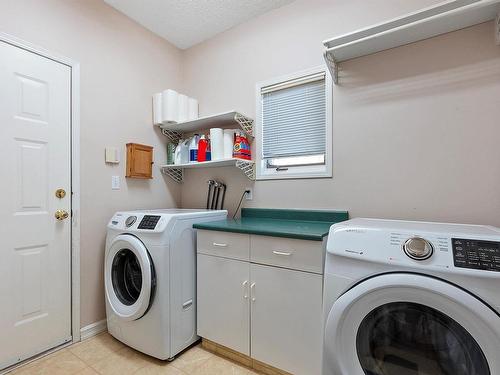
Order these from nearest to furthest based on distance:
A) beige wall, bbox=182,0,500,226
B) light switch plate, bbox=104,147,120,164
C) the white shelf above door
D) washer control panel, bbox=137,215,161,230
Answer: the white shelf above door
beige wall, bbox=182,0,500,226
washer control panel, bbox=137,215,161,230
light switch plate, bbox=104,147,120,164

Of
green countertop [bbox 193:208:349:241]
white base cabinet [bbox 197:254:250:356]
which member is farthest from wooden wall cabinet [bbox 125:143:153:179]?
white base cabinet [bbox 197:254:250:356]

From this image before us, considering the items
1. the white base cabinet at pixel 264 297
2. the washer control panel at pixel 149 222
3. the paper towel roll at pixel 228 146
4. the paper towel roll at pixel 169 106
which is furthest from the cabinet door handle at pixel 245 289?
the paper towel roll at pixel 169 106

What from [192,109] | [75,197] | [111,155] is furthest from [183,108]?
[75,197]

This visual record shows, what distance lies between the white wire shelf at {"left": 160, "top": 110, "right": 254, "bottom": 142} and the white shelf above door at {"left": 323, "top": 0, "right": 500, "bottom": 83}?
2.53 feet

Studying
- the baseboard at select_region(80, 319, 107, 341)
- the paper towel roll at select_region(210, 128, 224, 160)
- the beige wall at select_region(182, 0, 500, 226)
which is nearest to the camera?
the beige wall at select_region(182, 0, 500, 226)

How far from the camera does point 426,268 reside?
905 mm

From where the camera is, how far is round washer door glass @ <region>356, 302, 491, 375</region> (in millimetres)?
899

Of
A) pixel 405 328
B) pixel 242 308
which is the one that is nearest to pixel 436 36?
pixel 405 328

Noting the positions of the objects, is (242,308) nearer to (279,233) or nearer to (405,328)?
(279,233)

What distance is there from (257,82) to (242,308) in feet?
5.72

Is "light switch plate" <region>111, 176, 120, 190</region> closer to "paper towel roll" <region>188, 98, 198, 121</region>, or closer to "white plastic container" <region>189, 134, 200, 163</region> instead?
"white plastic container" <region>189, 134, 200, 163</region>

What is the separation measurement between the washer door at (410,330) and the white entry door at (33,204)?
1770 millimetres

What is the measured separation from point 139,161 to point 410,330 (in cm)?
213

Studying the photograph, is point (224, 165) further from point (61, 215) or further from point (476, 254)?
point (476, 254)
